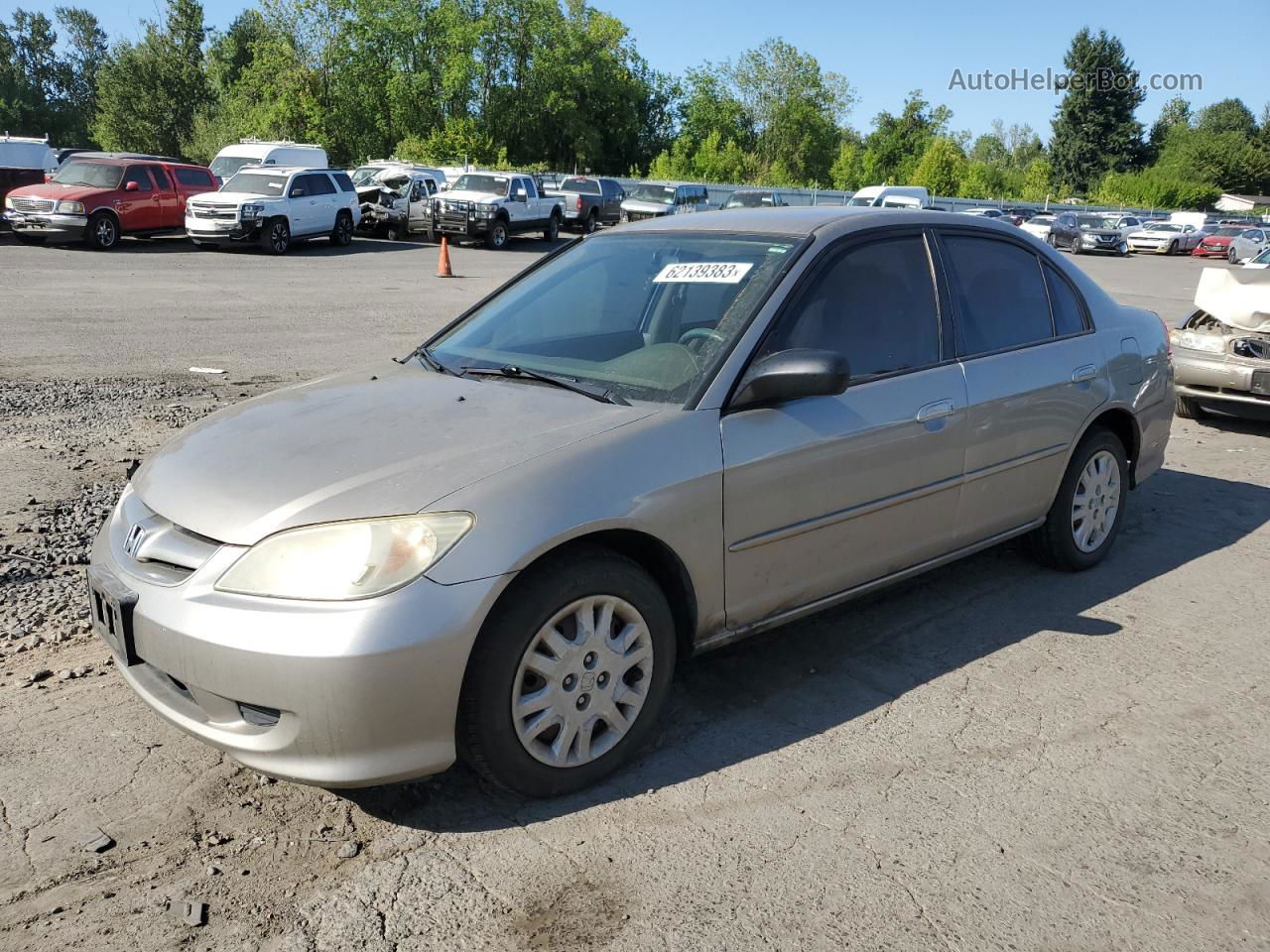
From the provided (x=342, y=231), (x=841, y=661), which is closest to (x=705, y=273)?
(x=841, y=661)

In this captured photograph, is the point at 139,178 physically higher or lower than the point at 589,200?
higher

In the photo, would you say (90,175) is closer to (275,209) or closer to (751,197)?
(275,209)

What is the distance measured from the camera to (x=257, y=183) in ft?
80.1

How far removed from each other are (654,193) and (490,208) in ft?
37.0

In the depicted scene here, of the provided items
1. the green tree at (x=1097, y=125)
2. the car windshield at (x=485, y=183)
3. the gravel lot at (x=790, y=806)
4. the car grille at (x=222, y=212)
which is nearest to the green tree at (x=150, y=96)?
the car windshield at (x=485, y=183)

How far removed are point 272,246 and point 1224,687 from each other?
Result: 23282 millimetres

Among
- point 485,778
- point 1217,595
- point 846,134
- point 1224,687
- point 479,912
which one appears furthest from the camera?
point 846,134

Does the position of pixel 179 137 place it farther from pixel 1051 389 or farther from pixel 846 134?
pixel 1051 389

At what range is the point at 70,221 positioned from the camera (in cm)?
2159

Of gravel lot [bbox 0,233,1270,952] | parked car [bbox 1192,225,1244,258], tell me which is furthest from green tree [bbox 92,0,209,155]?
gravel lot [bbox 0,233,1270,952]

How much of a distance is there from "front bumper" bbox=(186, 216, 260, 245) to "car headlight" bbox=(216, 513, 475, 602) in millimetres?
22034

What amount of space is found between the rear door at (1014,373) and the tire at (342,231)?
23.7m

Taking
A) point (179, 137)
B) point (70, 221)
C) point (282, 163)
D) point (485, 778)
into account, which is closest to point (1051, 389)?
point (485, 778)

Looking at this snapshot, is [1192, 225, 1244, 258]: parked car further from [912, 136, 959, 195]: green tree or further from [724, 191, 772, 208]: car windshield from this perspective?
[912, 136, 959, 195]: green tree
